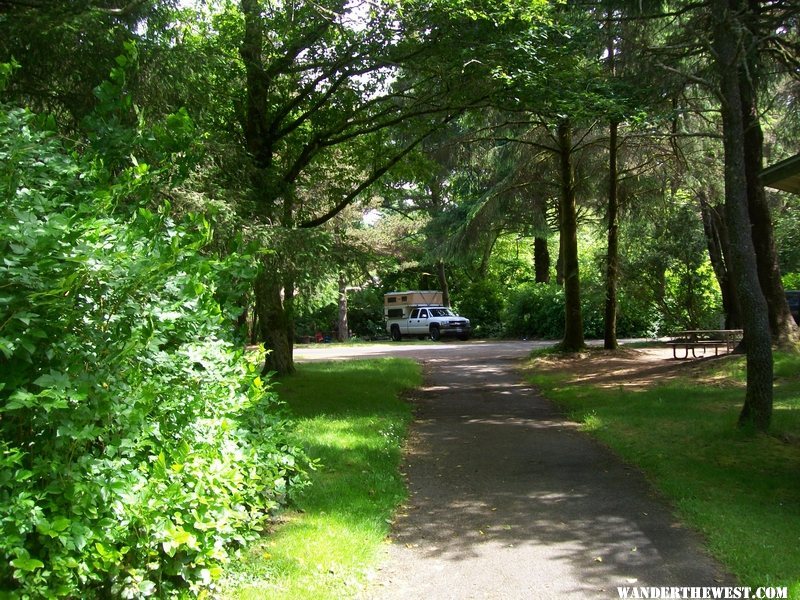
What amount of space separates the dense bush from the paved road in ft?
5.17

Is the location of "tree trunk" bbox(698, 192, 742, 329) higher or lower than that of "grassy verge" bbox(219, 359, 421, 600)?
higher

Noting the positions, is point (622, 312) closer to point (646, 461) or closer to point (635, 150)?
point (635, 150)

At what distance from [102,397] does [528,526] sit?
392 cm

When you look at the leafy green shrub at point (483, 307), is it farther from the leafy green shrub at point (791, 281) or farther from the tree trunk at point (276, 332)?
the tree trunk at point (276, 332)

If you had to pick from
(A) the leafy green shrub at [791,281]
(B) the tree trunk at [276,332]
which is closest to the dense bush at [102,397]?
(B) the tree trunk at [276,332]

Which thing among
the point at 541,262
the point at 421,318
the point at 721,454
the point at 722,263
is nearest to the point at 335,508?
the point at 721,454

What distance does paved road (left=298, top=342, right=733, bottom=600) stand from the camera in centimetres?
481

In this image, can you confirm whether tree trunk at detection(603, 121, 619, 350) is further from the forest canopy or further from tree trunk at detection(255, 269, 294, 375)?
tree trunk at detection(255, 269, 294, 375)

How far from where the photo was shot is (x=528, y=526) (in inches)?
237

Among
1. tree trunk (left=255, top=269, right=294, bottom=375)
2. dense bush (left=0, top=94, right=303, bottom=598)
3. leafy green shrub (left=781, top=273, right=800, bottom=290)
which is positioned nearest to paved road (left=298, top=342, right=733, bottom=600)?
dense bush (left=0, top=94, right=303, bottom=598)

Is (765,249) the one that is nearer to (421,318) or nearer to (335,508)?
(335,508)

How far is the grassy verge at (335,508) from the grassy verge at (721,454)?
273 centimetres

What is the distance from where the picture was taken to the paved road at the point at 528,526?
4812 mm

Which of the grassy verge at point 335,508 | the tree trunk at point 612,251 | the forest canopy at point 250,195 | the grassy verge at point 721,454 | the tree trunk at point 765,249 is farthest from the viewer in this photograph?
the tree trunk at point 612,251
